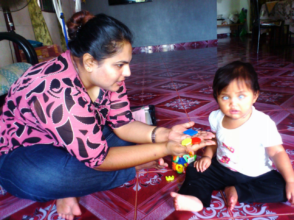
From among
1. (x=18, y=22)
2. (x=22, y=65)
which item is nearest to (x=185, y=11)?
(x=18, y=22)

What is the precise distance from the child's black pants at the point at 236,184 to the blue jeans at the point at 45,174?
36 centimetres

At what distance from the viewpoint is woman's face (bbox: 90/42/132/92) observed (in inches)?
28.2

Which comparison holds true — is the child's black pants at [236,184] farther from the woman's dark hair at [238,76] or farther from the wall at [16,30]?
the wall at [16,30]

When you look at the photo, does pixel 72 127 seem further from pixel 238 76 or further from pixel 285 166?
pixel 285 166

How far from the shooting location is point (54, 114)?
67 cm

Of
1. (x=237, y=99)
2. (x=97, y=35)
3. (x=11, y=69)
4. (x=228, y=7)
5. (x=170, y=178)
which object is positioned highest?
(x=228, y=7)

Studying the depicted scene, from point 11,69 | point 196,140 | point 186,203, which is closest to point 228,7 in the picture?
point 11,69

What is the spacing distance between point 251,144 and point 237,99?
0.17 metres

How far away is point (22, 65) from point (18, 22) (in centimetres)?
183

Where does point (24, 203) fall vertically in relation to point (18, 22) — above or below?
below

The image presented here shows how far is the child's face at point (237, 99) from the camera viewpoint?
804mm

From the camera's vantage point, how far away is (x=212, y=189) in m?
0.89

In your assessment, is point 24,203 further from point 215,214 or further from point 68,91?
point 215,214

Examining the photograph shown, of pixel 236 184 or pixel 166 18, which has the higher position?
pixel 166 18
